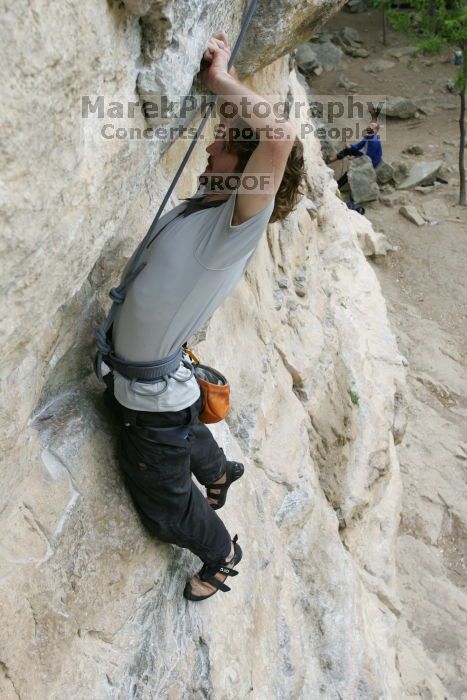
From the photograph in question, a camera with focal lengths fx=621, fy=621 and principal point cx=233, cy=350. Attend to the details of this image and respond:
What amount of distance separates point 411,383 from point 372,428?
2.64 m

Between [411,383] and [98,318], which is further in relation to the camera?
[411,383]

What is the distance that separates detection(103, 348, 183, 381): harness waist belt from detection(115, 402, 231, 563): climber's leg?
137 mm

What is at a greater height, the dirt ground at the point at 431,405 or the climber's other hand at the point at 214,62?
the climber's other hand at the point at 214,62

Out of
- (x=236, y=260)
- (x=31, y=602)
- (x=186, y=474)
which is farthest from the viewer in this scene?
(x=186, y=474)

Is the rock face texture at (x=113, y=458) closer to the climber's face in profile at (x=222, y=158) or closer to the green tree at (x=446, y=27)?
the climber's face in profile at (x=222, y=158)

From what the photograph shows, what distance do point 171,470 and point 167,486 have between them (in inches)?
2.8

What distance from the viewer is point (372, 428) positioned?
540 centimetres

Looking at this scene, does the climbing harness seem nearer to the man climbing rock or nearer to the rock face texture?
the man climbing rock

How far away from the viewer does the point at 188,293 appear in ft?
6.24

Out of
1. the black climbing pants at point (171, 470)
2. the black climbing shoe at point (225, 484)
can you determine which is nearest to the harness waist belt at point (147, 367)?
the black climbing pants at point (171, 470)

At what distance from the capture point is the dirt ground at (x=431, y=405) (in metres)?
5.06

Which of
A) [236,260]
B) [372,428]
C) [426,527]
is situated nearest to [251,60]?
[236,260]

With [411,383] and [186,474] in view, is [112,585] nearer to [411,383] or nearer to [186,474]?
[186,474]

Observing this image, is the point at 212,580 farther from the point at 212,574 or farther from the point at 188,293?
the point at 188,293
